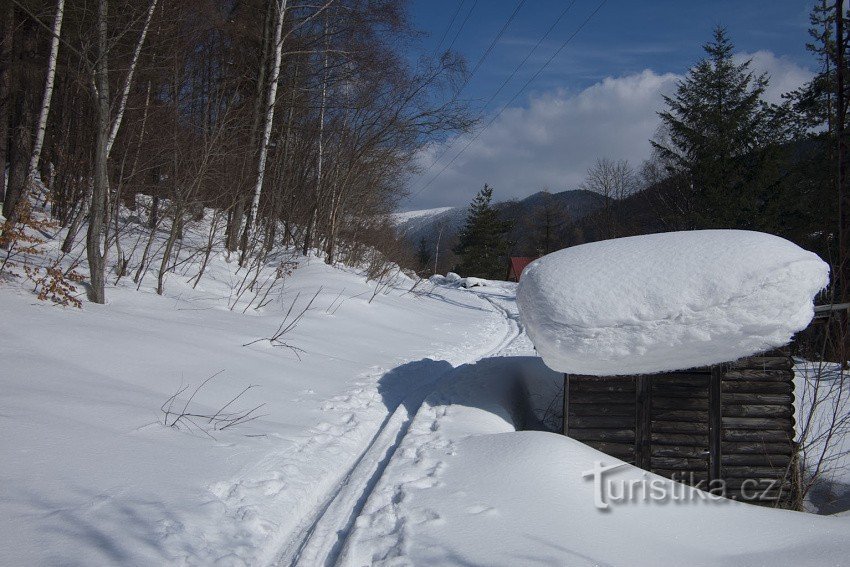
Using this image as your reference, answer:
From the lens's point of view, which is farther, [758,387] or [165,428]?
[758,387]

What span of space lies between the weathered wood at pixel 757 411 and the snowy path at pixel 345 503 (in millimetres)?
3878

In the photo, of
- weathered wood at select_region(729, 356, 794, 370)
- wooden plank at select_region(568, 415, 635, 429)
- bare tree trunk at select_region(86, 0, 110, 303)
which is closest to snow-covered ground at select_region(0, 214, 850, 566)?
bare tree trunk at select_region(86, 0, 110, 303)

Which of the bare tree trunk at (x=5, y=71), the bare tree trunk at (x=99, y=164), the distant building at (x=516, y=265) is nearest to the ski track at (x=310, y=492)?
the bare tree trunk at (x=99, y=164)

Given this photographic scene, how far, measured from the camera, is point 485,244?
54500 millimetres

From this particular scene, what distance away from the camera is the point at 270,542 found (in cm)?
346

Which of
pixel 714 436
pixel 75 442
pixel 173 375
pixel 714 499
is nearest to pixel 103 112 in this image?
pixel 173 375

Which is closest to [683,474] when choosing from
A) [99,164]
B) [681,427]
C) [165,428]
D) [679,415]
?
[681,427]

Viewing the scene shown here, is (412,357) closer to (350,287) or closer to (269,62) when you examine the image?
(350,287)

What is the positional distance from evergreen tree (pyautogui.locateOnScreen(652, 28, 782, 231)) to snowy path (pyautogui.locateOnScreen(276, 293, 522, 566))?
19221 mm

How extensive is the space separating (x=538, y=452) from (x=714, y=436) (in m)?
3.08

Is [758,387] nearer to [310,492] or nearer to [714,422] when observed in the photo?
[714,422]

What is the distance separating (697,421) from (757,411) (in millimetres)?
743

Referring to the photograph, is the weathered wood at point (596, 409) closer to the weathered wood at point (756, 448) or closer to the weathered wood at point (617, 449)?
the weathered wood at point (617, 449)

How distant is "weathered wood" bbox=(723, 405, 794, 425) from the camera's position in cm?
632
